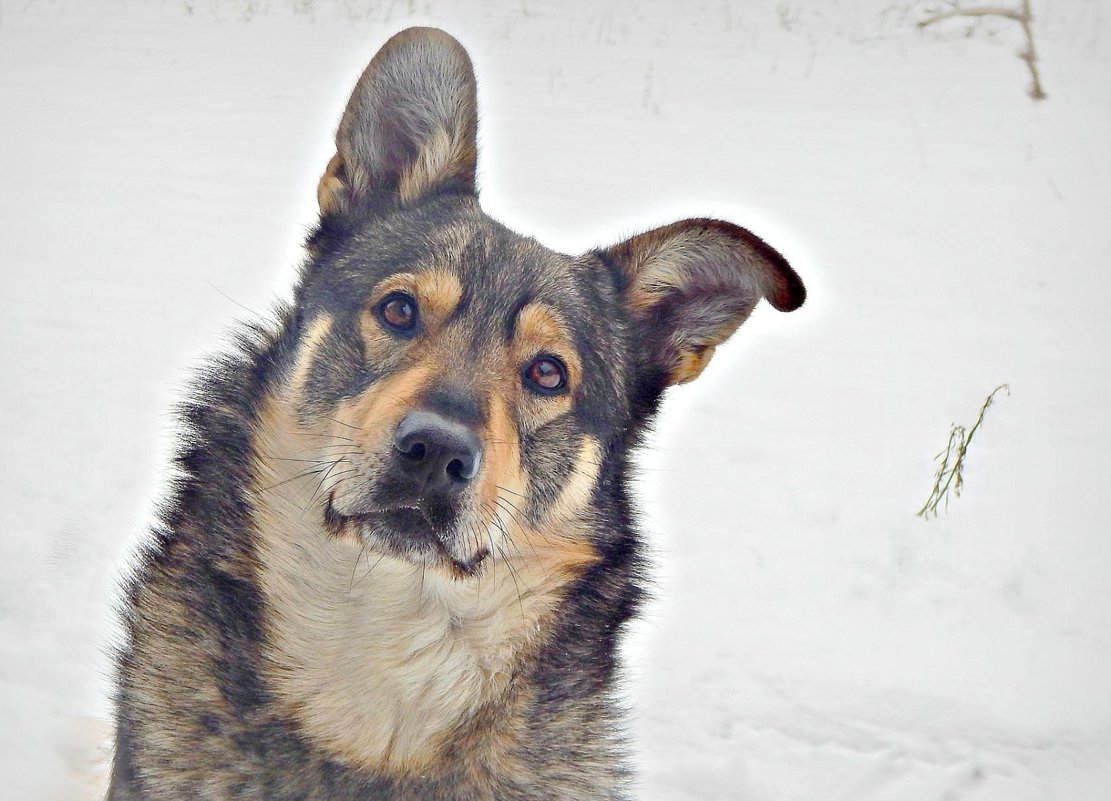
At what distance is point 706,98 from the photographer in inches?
336

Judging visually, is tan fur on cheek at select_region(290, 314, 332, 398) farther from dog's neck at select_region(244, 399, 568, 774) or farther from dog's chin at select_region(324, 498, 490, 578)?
dog's chin at select_region(324, 498, 490, 578)

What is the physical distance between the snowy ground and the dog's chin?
1.13 m

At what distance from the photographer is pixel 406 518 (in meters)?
2.27

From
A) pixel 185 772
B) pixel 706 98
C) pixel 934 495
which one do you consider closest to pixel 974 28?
pixel 706 98

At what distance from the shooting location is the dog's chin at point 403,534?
89.2 inches

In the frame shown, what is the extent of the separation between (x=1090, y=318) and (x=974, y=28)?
Result: 464cm

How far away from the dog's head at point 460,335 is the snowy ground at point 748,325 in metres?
0.50

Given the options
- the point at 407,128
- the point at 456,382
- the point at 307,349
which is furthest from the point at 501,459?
the point at 407,128

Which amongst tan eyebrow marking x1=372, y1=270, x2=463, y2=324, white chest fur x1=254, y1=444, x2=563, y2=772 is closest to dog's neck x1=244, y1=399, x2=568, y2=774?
white chest fur x1=254, y1=444, x2=563, y2=772

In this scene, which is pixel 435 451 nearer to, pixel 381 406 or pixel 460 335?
pixel 381 406

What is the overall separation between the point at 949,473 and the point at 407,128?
340 cm

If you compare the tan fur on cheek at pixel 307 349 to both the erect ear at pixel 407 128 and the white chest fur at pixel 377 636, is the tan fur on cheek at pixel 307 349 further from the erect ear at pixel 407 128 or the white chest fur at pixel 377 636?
the erect ear at pixel 407 128

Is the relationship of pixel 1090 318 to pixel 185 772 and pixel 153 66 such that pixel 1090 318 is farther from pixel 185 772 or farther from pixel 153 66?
pixel 153 66

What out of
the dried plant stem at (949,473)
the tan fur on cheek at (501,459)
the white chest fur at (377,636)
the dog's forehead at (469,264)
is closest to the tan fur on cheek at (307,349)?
the dog's forehead at (469,264)
